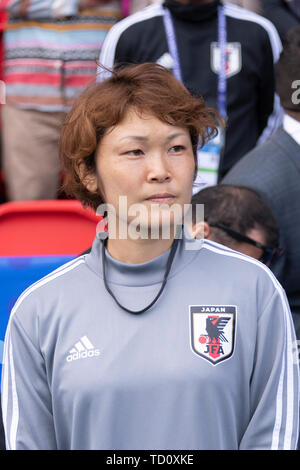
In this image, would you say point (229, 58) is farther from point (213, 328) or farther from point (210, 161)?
point (213, 328)

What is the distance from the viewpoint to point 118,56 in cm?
368

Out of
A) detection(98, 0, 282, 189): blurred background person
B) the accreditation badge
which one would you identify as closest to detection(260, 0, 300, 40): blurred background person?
detection(98, 0, 282, 189): blurred background person

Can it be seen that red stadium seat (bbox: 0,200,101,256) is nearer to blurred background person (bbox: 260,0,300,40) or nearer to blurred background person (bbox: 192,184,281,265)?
blurred background person (bbox: 192,184,281,265)

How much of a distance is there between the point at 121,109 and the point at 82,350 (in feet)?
1.95

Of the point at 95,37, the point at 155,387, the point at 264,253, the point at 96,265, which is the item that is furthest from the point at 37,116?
the point at 155,387

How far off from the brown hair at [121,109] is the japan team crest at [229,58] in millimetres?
1574

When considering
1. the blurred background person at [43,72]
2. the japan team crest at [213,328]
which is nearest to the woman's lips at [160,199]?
the japan team crest at [213,328]

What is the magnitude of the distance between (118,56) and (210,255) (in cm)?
190

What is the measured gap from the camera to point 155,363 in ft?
6.04

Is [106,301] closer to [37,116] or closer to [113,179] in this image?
[113,179]

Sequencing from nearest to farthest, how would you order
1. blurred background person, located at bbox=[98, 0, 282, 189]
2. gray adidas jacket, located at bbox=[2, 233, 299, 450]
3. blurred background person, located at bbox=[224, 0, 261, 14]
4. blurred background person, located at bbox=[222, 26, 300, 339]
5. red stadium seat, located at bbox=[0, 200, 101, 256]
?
gray adidas jacket, located at bbox=[2, 233, 299, 450] < blurred background person, located at bbox=[222, 26, 300, 339] < red stadium seat, located at bbox=[0, 200, 101, 256] < blurred background person, located at bbox=[98, 0, 282, 189] < blurred background person, located at bbox=[224, 0, 261, 14]

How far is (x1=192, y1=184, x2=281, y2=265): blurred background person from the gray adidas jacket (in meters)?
0.56

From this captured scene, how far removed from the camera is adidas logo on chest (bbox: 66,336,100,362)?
188 cm

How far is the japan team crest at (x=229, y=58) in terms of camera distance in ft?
12.0
